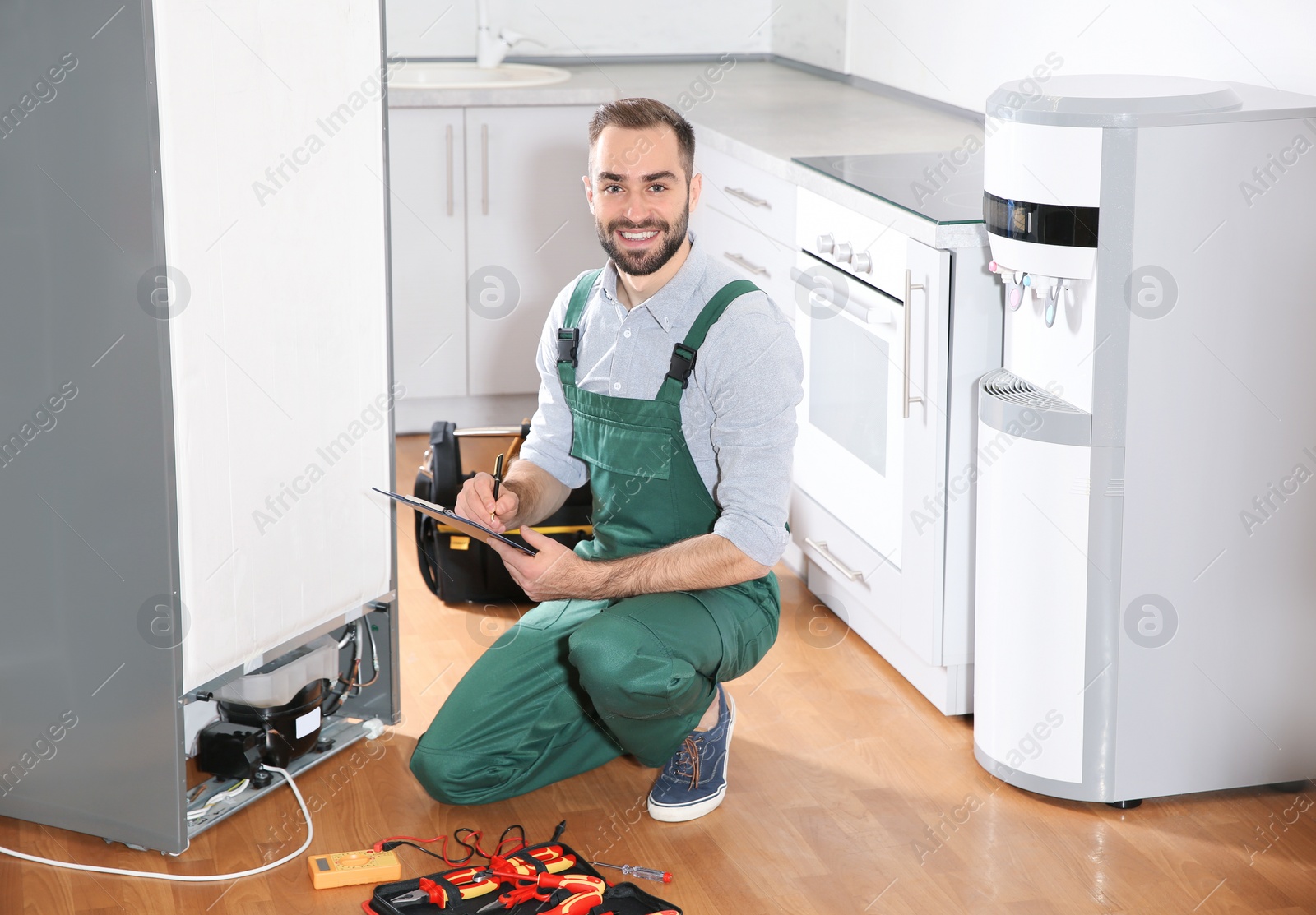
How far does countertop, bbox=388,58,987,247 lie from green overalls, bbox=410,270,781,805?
579 millimetres

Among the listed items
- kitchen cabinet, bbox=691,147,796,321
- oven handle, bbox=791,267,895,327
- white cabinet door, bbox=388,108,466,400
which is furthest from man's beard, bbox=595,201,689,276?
white cabinet door, bbox=388,108,466,400

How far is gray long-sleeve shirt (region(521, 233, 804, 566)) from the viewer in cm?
216

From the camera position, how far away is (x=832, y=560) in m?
2.93

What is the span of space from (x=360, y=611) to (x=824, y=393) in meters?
1.03

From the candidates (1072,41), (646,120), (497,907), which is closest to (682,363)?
(646,120)

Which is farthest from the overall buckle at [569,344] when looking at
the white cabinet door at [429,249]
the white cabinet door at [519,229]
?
the white cabinet door at [519,229]

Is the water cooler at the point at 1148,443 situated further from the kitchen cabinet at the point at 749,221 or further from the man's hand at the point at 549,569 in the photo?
the kitchen cabinet at the point at 749,221

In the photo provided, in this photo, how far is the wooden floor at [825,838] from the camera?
Result: 204 centimetres

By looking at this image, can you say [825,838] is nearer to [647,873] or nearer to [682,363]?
[647,873]

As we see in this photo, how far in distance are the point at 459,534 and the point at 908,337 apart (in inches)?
41.9

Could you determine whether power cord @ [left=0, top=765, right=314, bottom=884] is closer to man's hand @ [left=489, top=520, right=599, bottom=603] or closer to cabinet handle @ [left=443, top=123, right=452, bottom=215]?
man's hand @ [left=489, top=520, right=599, bottom=603]

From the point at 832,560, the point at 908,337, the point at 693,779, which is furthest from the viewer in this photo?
the point at 832,560

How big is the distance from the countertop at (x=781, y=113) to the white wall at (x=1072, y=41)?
0.32 ft

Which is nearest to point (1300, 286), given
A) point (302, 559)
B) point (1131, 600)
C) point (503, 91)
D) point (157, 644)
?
point (1131, 600)
